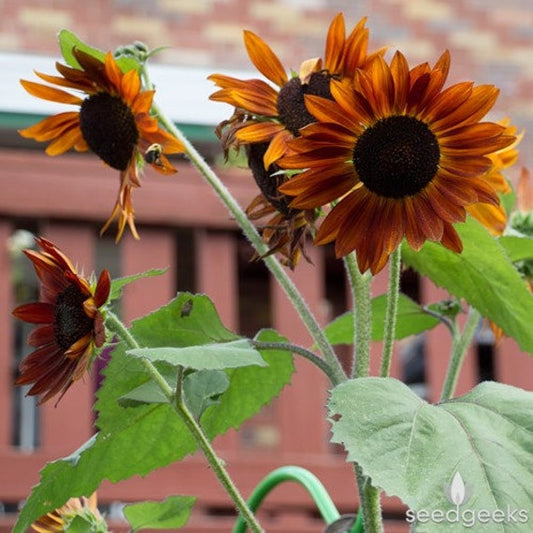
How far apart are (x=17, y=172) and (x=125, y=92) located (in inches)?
63.4

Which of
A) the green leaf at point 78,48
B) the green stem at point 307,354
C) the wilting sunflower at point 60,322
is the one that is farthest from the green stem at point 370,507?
the green leaf at point 78,48

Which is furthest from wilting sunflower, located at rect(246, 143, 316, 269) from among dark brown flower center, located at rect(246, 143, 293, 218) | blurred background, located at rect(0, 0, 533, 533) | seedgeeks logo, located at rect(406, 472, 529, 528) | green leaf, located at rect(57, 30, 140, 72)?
blurred background, located at rect(0, 0, 533, 533)

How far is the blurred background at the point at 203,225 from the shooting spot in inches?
86.1

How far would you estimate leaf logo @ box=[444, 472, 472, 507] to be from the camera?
56 centimetres

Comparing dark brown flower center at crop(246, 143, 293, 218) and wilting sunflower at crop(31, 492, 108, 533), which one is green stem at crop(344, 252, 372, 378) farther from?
wilting sunflower at crop(31, 492, 108, 533)

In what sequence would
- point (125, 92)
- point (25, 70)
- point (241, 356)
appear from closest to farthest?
point (241, 356) → point (125, 92) → point (25, 70)

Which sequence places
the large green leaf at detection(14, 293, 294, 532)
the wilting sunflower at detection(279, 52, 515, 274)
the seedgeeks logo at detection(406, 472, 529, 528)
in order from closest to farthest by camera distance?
the seedgeeks logo at detection(406, 472, 529, 528) → the wilting sunflower at detection(279, 52, 515, 274) → the large green leaf at detection(14, 293, 294, 532)

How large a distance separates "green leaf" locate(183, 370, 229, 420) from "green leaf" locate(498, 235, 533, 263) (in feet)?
0.70

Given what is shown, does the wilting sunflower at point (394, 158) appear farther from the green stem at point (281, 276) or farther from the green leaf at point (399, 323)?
the green leaf at point (399, 323)

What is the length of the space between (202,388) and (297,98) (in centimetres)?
18

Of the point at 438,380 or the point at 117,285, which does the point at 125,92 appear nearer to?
the point at 117,285

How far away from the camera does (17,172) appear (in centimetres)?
234

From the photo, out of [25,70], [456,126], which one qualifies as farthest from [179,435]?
[25,70]

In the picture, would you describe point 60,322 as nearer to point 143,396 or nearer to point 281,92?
point 143,396
